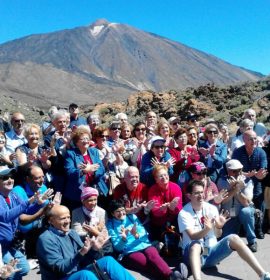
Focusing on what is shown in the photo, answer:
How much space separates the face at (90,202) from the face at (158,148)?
54.8 inches

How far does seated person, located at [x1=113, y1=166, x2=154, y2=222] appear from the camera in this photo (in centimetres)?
559

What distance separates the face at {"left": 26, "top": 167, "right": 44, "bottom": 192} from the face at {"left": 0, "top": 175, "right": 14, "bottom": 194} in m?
0.48

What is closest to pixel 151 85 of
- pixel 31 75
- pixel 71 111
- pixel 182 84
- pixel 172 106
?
pixel 182 84

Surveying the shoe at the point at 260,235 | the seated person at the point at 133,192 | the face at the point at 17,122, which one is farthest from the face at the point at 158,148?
the face at the point at 17,122

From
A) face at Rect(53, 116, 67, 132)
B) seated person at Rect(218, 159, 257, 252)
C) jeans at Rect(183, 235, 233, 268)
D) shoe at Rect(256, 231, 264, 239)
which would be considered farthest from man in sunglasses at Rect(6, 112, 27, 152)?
shoe at Rect(256, 231, 264, 239)

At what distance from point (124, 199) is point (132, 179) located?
0.93 feet

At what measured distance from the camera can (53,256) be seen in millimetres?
4246

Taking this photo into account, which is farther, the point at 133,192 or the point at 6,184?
the point at 133,192

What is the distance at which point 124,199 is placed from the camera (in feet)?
18.5

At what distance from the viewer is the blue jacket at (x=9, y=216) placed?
4754 millimetres

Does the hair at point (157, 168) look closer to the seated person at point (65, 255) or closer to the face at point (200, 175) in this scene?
the face at point (200, 175)

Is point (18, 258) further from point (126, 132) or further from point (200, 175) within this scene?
point (126, 132)

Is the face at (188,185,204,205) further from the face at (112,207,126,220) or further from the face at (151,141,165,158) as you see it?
the face at (151,141,165,158)

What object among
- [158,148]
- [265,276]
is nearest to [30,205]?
[158,148]
